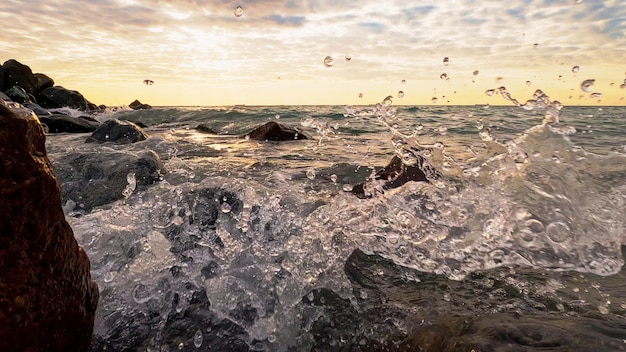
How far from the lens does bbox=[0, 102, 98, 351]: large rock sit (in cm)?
141

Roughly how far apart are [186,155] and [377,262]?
5752 mm

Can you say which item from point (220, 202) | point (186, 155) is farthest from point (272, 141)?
point (220, 202)

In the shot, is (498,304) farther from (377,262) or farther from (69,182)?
(69,182)

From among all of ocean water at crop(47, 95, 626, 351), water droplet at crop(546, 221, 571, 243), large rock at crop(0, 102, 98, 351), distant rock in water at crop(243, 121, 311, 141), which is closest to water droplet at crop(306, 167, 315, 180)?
ocean water at crop(47, 95, 626, 351)

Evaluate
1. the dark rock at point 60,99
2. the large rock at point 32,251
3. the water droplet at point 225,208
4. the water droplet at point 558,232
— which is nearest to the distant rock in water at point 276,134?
the water droplet at point 225,208

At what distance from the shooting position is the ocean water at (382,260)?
2.09m

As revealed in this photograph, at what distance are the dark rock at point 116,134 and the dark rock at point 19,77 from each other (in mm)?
20806

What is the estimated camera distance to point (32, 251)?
4.87 ft

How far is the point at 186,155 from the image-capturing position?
7797mm

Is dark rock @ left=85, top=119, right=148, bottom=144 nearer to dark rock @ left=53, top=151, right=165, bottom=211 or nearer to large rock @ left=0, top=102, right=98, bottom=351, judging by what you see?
dark rock @ left=53, top=151, right=165, bottom=211

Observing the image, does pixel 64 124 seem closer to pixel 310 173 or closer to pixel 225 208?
pixel 310 173

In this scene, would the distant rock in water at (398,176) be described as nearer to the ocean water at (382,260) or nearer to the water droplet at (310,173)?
the ocean water at (382,260)

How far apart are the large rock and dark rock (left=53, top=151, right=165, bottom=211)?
2.72m

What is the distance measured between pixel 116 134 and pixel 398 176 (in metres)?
7.23
